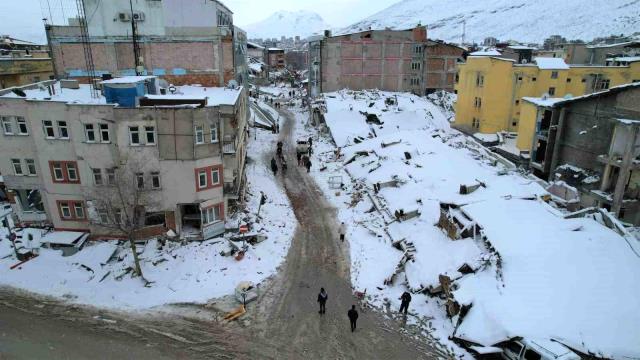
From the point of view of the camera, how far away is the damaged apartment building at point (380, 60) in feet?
213

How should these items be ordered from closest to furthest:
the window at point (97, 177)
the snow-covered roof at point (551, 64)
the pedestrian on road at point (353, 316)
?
the pedestrian on road at point (353, 316)
the window at point (97, 177)
the snow-covered roof at point (551, 64)

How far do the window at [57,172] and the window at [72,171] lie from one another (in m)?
0.44

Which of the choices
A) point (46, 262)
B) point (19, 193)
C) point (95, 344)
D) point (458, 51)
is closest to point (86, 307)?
point (95, 344)

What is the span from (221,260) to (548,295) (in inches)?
649

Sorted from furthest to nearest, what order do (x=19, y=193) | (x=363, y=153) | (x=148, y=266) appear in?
1. (x=363, y=153)
2. (x=19, y=193)
3. (x=148, y=266)

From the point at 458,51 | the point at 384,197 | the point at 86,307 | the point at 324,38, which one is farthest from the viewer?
the point at 458,51

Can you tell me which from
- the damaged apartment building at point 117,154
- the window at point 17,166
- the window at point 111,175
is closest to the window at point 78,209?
the damaged apartment building at point 117,154

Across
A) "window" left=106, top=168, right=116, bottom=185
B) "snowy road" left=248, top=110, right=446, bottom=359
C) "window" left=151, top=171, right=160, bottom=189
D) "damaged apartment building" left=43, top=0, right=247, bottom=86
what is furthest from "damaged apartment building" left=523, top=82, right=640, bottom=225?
"window" left=106, top=168, right=116, bottom=185

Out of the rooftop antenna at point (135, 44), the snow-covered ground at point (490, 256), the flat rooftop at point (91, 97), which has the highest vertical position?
the rooftop antenna at point (135, 44)

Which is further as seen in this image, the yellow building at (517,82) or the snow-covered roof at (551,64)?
the snow-covered roof at (551,64)

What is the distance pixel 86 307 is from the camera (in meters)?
19.8

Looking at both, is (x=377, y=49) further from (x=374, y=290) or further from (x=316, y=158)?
(x=374, y=290)

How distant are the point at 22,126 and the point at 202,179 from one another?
11462mm

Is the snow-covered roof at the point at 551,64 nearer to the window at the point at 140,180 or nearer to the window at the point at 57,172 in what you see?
the window at the point at 140,180
